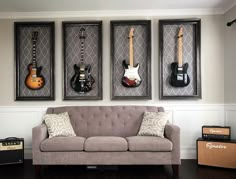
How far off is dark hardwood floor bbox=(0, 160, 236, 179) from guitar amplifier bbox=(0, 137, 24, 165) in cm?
9

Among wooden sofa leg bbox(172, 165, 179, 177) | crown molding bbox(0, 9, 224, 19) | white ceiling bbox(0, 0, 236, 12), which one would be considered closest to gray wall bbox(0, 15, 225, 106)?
crown molding bbox(0, 9, 224, 19)

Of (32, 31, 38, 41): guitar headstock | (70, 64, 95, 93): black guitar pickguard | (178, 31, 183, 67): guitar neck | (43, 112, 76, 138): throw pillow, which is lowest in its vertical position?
(43, 112, 76, 138): throw pillow

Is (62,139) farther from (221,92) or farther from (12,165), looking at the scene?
(221,92)

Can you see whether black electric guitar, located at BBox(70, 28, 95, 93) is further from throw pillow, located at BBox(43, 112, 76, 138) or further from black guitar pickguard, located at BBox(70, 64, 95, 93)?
throw pillow, located at BBox(43, 112, 76, 138)

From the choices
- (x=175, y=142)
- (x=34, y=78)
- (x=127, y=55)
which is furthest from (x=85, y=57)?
(x=175, y=142)

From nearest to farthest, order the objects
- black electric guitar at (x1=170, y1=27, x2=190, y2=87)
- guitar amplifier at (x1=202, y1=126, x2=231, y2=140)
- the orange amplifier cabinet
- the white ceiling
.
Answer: the orange amplifier cabinet < guitar amplifier at (x1=202, y1=126, x2=231, y2=140) < the white ceiling < black electric guitar at (x1=170, y1=27, x2=190, y2=87)

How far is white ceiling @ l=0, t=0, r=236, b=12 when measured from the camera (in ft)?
11.2

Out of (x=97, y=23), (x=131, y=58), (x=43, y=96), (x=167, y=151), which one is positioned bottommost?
(x=167, y=151)

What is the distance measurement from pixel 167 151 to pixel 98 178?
0.93 metres

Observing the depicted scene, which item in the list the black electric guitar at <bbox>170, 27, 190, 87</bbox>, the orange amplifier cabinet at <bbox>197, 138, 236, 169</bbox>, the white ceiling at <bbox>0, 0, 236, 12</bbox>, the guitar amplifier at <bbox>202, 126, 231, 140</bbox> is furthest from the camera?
the black electric guitar at <bbox>170, 27, 190, 87</bbox>

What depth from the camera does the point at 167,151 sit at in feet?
9.43

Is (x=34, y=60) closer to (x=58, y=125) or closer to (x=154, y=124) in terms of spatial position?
(x=58, y=125)

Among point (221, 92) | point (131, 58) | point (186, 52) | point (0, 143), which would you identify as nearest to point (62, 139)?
point (0, 143)

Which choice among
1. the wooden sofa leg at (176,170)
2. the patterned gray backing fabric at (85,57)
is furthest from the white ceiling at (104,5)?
the wooden sofa leg at (176,170)
